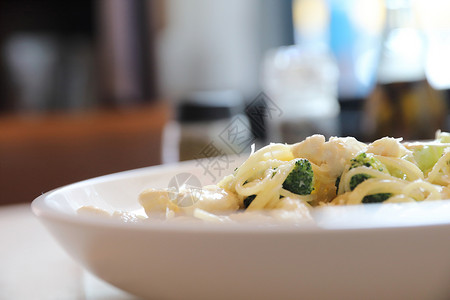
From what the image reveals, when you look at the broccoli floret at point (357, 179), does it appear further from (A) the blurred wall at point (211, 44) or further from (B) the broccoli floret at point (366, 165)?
(A) the blurred wall at point (211, 44)

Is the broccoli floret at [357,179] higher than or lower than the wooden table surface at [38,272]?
higher

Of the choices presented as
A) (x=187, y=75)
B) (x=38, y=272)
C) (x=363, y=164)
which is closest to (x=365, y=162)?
(x=363, y=164)

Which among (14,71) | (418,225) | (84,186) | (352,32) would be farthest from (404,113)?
(14,71)

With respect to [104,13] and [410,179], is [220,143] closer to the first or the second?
[410,179]

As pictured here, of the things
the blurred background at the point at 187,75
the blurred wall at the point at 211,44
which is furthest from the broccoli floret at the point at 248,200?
the blurred wall at the point at 211,44

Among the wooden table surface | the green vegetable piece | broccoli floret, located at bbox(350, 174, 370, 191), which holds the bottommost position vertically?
the wooden table surface

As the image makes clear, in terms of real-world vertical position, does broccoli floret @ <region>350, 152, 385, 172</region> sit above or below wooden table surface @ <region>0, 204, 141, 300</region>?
above

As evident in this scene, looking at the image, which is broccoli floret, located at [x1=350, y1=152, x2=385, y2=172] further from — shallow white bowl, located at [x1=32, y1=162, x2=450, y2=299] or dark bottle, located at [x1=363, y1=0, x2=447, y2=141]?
dark bottle, located at [x1=363, y1=0, x2=447, y2=141]

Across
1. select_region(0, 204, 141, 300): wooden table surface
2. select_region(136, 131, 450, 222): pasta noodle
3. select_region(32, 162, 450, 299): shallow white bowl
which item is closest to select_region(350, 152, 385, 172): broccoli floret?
select_region(136, 131, 450, 222): pasta noodle
